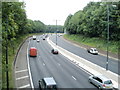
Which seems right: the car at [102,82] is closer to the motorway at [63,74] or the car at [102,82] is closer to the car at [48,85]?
the motorway at [63,74]

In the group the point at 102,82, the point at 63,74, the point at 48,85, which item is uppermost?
the point at 48,85

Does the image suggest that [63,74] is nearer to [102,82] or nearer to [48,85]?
[102,82]

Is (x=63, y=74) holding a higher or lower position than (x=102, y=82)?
lower

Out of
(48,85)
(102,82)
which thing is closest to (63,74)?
(102,82)

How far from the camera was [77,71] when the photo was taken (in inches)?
Answer: 1145

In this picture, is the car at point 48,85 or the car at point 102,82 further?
the car at point 102,82

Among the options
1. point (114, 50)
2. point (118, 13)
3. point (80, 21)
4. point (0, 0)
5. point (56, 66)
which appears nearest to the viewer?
point (0, 0)

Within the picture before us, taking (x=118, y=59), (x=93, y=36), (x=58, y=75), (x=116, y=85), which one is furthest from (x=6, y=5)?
(x=93, y=36)

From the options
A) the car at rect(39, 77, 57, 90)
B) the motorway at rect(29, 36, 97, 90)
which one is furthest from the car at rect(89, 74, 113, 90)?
the car at rect(39, 77, 57, 90)

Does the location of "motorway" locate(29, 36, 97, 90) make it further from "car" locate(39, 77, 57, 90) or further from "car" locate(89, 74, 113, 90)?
"car" locate(39, 77, 57, 90)

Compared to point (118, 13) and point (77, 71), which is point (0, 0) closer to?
point (77, 71)

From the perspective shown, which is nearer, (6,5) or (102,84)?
(6,5)

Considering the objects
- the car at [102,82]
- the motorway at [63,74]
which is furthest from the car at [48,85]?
the car at [102,82]

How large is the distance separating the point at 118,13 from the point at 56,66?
2462 cm
